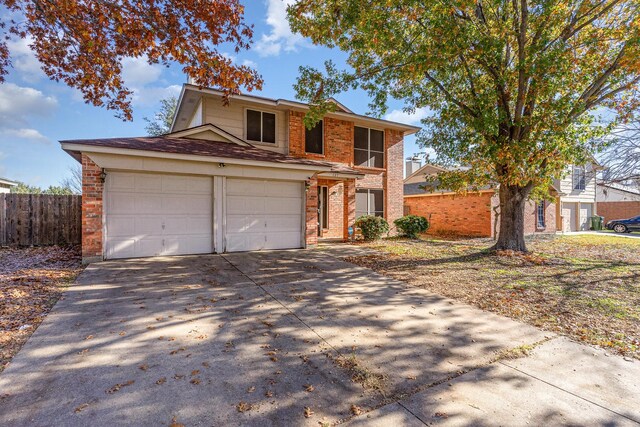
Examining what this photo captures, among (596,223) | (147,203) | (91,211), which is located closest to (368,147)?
(147,203)

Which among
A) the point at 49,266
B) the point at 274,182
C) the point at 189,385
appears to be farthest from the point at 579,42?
the point at 49,266

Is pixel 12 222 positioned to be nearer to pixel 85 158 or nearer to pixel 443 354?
pixel 85 158

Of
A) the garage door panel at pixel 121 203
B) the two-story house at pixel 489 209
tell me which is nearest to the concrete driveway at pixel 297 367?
the garage door panel at pixel 121 203

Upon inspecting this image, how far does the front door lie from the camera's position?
13820 mm

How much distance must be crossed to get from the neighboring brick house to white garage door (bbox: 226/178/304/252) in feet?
28.5

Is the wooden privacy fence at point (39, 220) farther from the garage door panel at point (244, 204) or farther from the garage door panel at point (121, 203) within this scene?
the garage door panel at point (244, 204)

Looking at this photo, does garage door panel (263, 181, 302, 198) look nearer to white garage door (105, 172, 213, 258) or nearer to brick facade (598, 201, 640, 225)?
white garage door (105, 172, 213, 258)

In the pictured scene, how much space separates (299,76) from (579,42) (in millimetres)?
8213

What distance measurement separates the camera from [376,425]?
229 centimetres

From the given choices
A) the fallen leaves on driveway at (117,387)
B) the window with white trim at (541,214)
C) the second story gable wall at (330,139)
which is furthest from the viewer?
the window with white trim at (541,214)

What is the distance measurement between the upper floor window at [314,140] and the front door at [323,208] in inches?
68.4

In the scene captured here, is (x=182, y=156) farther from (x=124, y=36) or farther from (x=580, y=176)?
(x=580, y=176)

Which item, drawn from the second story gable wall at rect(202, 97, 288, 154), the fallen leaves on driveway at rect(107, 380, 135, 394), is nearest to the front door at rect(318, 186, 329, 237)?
the second story gable wall at rect(202, 97, 288, 154)

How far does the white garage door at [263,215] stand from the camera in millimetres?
9656
